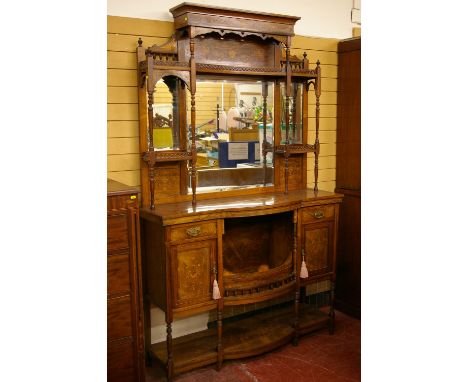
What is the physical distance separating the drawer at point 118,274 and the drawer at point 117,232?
0.06 m

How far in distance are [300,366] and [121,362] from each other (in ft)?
4.12

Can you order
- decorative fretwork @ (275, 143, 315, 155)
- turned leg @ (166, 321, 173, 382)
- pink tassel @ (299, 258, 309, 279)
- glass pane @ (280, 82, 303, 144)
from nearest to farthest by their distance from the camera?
turned leg @ (166, 321, 173, 382) → pink tassel @ (299, 258, 309, 279) → decorative fretwork @ (275, 143, 315, 155) → glass pane @ (280, 82, 303, 144)

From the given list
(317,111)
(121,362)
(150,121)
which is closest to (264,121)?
(317,111)

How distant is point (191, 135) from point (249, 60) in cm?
76

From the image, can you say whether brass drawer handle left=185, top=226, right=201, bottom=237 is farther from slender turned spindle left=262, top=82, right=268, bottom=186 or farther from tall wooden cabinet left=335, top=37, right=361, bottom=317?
tall wooden cabinet left=335, top=37, right=361, bottom=317

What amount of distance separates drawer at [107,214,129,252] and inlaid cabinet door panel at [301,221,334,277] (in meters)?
1.42

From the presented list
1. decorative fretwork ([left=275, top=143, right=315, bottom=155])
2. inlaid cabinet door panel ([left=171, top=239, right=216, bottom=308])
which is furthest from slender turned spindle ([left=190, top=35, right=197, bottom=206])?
decorative fretwork ([left=275, top=143, right=315, bottom=155])

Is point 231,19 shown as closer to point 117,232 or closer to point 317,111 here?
point 317,111

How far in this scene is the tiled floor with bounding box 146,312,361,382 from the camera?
3.21 metres

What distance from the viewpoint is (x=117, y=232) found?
268 cm

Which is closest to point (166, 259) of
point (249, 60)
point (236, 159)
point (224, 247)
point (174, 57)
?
point (224, 247)
